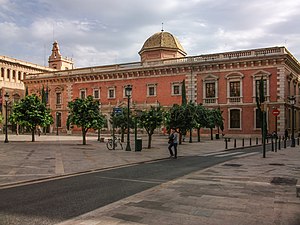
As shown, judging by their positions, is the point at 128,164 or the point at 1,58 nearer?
the point at 128,164

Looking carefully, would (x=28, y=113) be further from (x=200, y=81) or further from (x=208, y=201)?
(x=208, y=201)

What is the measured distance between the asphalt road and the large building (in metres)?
31.7

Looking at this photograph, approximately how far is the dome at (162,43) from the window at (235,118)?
1653cm

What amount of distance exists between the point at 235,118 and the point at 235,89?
3.89m

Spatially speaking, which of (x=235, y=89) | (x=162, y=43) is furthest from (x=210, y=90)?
(x=162, y=43)

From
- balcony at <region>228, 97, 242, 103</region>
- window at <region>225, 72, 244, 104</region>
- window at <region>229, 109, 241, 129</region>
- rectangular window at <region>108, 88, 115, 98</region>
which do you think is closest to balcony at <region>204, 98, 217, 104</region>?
window at <region>225, 72, 244, 104</region>

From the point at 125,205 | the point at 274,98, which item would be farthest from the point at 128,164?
the point at 274,98

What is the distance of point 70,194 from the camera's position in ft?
28.6

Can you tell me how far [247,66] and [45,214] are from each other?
39.6m

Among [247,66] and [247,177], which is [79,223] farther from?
[247,66]

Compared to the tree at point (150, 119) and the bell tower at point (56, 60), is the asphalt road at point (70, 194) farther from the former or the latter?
the bell tower at point (56, 60)

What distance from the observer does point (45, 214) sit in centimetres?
675

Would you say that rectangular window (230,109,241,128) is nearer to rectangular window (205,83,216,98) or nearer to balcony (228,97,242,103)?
balcony (228,97,242,103)

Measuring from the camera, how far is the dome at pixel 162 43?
5406 centimetres
